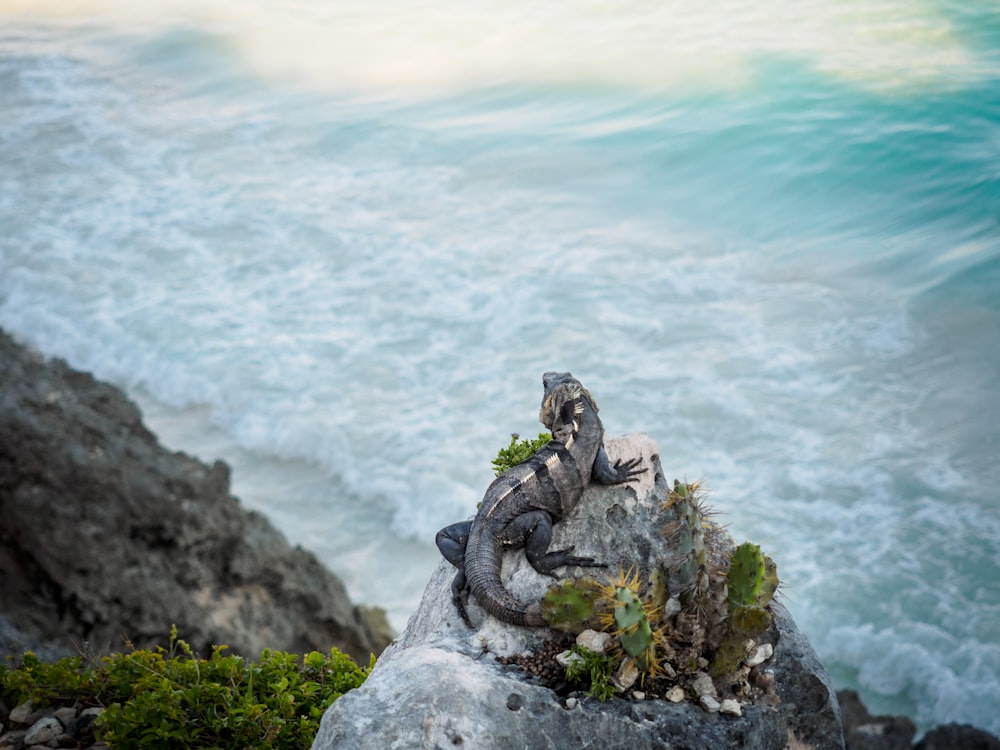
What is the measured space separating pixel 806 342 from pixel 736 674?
547 inches

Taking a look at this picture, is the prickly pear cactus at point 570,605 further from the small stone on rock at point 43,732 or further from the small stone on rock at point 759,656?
the small stone on rock at point 43,732

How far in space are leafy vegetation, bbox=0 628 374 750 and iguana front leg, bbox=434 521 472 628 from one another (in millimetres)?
1047

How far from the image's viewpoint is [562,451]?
6.47 metres

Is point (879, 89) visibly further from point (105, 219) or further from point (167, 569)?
point (167, 569)

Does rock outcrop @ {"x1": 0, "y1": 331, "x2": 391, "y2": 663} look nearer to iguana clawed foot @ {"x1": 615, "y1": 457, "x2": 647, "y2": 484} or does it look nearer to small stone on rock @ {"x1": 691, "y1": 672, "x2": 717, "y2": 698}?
iguana clawed foot @ {"x1": 615, "y1": 457, "x2": 647, "y2": 484}

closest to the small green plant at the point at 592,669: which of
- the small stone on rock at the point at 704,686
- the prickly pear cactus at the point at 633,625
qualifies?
the prickly pear cactus at the point at 633,625

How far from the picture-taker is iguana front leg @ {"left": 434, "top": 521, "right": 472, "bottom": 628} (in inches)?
232

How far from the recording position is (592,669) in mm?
5199

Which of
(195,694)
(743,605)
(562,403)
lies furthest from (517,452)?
(195,694)

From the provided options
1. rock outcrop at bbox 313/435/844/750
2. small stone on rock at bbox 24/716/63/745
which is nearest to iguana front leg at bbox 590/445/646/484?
rock outcrop at bbox 313/435/844/750

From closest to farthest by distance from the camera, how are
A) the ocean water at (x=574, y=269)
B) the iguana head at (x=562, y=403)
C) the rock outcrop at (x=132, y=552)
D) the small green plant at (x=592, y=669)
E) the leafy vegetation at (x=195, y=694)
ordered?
the small green plant at (x=592, y=669), the leafy vegetation at (x=195, y=694), the iguana head at (x=562, y=403), the rock outcrop at (x=132, y=552), the ocean water at (x=574, y=269)

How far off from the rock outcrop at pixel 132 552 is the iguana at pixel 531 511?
201 inches

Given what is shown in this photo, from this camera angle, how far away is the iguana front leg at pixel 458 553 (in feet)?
19.4

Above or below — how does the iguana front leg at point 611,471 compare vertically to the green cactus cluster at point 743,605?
above
